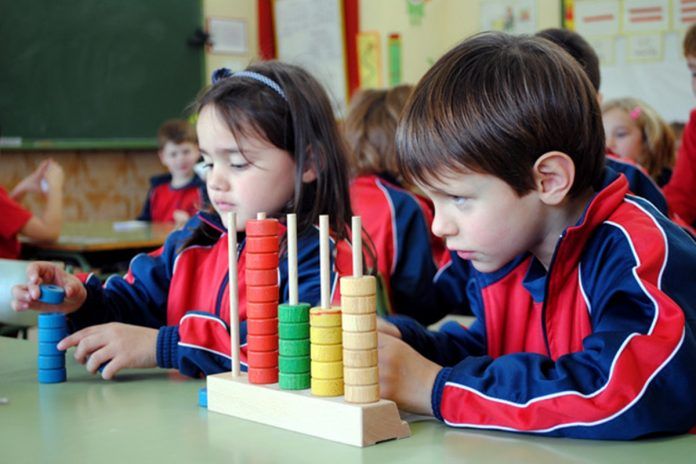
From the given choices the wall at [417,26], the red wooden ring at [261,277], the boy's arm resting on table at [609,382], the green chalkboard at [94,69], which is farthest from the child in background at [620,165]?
the wall at [417,26]

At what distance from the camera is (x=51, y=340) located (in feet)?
4.91

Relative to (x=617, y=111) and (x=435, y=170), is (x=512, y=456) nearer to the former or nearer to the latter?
(x=435, y=170)

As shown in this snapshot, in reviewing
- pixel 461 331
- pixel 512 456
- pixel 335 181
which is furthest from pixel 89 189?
pixel 512 456

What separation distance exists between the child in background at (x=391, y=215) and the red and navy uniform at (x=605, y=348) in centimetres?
136

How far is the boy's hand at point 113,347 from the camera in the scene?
58.2 inches

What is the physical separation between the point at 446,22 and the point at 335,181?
516 centimetres

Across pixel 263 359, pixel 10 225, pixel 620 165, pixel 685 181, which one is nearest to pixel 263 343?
pixel 263 359

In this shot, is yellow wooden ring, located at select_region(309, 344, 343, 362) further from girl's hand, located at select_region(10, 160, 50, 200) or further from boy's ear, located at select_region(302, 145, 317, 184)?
girl's hand, located at select_region(10, 160, 50, 200)

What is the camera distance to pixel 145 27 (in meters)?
6.10

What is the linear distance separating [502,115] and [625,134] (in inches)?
125

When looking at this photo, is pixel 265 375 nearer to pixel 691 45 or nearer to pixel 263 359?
pixel 263 359

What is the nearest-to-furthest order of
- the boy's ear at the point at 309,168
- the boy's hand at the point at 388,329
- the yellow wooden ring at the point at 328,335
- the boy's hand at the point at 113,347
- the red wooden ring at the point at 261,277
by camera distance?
the yellow wooden ring at the point at 328,335 < the red wooden ring at the point at 261,277 < the boy's hand at the point at 388,329 < the boy's hand at the point at 113,347 < the boy's ear at the point at 309,168

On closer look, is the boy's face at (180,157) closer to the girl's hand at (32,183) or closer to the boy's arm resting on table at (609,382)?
the girl's hand at (32,183)

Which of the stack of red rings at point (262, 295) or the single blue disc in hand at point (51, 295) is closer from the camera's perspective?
the stack of red rings at point (262, 295)
